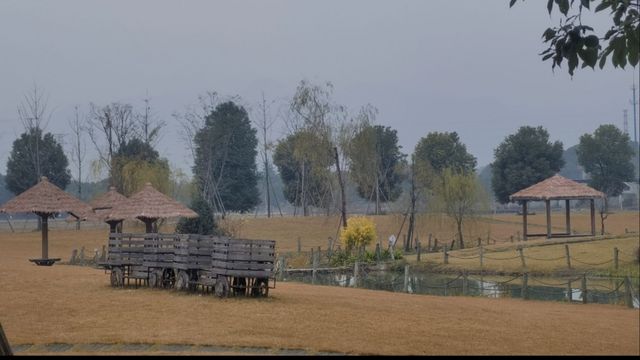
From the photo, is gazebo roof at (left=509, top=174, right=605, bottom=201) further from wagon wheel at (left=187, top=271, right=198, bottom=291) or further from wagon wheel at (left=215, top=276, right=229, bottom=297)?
wagon wheel at (left=215, top=276, right=229, bottom=297)

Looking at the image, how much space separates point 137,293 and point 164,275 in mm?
1221

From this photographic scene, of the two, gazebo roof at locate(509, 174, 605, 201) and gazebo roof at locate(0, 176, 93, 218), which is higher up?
gazebo roof at locate(509, 174, 605, 201)

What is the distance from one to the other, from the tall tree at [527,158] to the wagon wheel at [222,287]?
141 ft

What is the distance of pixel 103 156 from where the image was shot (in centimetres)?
5716

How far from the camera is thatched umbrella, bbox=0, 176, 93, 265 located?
97.2 ft

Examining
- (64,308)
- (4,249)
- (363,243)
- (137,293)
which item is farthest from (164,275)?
(4,249)

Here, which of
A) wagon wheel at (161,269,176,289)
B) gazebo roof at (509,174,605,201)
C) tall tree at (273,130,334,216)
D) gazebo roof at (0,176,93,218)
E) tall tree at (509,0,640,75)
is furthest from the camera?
tall tree at (273,130,334,216)

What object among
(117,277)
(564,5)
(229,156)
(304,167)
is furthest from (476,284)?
(229,156)

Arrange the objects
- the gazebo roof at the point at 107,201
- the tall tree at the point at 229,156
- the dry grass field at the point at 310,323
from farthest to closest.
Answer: the tall tree at the point at 229,156
the gazebo roof at the point at 107,201
the dry grass field at the point at 310,323

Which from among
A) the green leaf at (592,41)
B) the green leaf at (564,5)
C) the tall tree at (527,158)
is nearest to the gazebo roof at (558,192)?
the tall tree at (527,158)

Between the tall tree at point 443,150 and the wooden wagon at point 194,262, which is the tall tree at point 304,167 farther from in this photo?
the wooden wagon at point 194,262

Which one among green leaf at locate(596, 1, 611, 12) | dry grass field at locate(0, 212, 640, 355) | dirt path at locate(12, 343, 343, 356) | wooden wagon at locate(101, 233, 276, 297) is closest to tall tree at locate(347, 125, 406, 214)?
wooden wagon at locate(101, 233, 276, 297)

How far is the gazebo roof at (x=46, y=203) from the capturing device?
97.6 feet

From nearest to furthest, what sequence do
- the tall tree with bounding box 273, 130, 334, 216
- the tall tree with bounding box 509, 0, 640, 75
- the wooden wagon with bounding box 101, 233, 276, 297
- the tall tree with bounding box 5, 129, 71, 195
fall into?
the tall tree with bounding box 509, 0, 640, 75 → the wooden wagon with bounding box 101, 233, 276, 297 → the tall tree with bounding box 273, 130, 334, 216 → the tall tree with bounding box 5, 129, 71, 195
